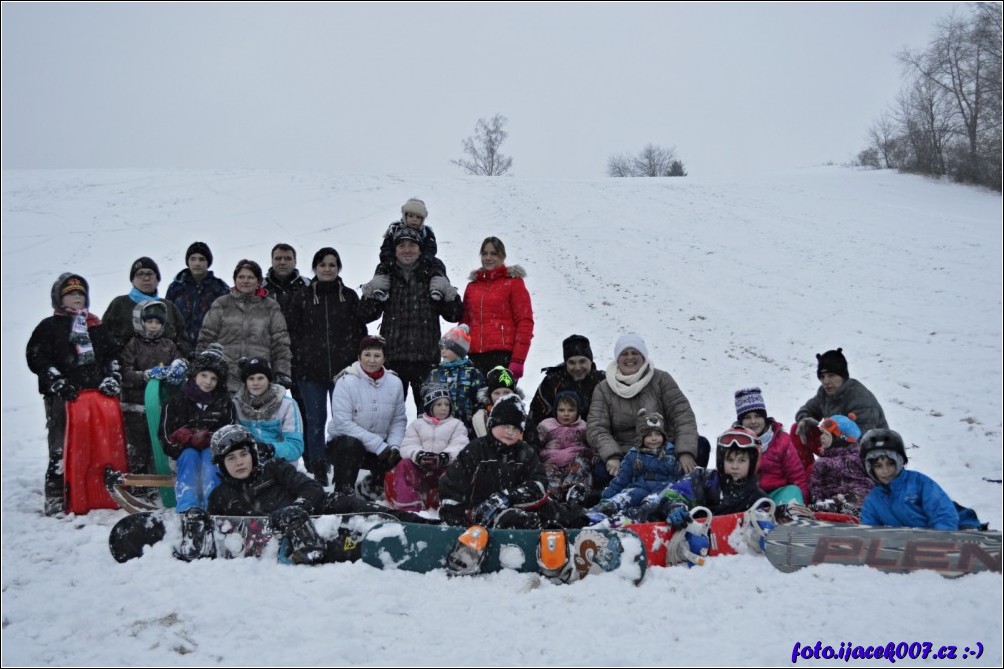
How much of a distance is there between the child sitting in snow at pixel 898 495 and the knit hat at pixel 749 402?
0.84 m

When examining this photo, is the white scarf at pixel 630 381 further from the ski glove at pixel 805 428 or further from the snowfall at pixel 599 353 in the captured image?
the snowfall at pixel 599 353

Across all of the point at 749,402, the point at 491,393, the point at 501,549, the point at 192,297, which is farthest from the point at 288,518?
the point at 749,402

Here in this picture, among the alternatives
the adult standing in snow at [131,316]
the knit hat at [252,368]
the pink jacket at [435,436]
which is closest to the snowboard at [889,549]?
the pink jacket at [435,436]

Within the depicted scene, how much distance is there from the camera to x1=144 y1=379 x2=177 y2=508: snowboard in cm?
482

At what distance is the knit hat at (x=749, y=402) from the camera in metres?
4.72

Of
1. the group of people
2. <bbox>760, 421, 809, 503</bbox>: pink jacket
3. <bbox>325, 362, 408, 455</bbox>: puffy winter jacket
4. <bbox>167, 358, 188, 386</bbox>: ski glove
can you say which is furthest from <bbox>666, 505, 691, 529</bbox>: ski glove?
<bbox>167, 358, 188, 386</bbox>: ski glove

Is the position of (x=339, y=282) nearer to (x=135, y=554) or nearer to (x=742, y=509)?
(x=135, y=554)

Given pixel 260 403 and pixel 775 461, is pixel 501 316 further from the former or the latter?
pixel 775 461

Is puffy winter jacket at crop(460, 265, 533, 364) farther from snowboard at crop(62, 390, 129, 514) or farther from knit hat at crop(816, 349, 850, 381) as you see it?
snowboard at crop(62, 390, 129, 514)

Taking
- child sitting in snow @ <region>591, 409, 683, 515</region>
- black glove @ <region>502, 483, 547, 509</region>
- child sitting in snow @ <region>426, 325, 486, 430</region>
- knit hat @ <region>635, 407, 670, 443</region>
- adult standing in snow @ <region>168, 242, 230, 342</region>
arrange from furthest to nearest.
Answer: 1. adult standing in snow @ <region>168, 242, 230, 342</region>
2. child sitting in snow @ <region>426, 325, 486, 430</region>
3. knit hat @ <region>635, 407, 670, 443</region>
4. child sitting in snow @ <region>591, 409, 683, 515</region>
5. black glove @ <region>502, 483, 547, 509</region>

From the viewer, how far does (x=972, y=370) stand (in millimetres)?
8633

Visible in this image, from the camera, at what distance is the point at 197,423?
4.54 m

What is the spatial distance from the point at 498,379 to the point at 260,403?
1.62 meters

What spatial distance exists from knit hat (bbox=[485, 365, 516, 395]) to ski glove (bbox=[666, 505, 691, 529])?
1692mm
